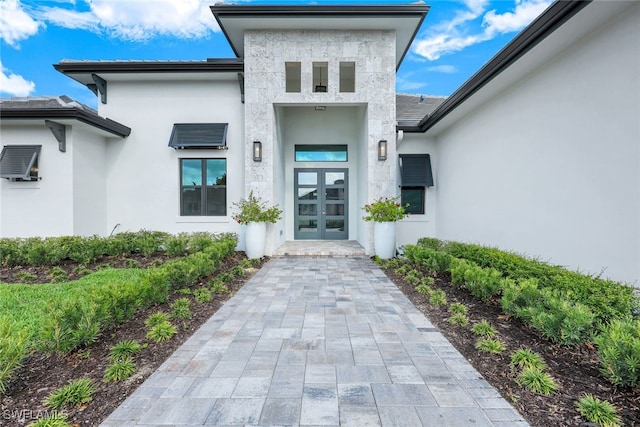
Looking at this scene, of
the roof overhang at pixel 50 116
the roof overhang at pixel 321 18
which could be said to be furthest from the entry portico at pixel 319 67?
the roof overhang at pixel 50 116

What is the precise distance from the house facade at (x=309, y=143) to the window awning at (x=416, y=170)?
35mm

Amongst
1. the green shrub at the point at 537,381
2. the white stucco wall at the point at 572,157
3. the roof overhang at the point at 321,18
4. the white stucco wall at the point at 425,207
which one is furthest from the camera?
the white stucco wall at the point at 425,207

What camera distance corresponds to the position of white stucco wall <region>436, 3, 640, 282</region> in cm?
351

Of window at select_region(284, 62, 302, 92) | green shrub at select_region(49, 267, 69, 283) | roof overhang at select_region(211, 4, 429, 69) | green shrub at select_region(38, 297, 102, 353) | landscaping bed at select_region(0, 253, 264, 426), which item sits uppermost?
roof overhang at select_region(211, 4, 429, 69)

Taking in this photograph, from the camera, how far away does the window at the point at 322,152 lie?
9.95 m

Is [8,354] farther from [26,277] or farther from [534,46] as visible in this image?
[534,46]

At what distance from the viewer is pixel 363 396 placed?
2.13m

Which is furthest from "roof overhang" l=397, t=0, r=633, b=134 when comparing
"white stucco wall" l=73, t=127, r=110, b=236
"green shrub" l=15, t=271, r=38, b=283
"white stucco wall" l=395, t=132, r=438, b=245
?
"white stucco wall" l=73, t=127, r=110, b=236

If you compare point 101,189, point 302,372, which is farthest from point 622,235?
point 101,189

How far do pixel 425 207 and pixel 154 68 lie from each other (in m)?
8.98

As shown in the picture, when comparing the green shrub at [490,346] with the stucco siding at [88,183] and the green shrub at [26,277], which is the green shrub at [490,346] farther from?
the stucco siding at [88,183]

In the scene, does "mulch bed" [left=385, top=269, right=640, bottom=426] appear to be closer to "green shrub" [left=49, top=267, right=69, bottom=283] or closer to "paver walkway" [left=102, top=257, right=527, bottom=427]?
"paver walkway" [left=102, top=257, right=527, bottom=427]

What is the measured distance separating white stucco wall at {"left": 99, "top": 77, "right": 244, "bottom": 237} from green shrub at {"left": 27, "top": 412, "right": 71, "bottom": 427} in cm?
679

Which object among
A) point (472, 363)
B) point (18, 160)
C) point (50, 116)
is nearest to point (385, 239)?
point (472, 363)
